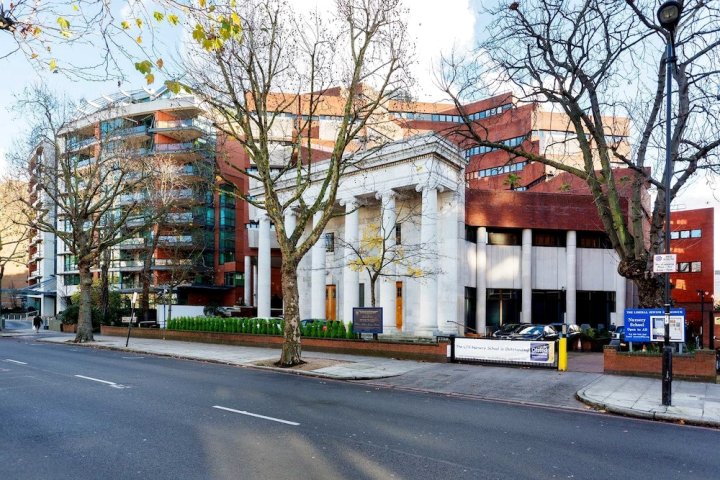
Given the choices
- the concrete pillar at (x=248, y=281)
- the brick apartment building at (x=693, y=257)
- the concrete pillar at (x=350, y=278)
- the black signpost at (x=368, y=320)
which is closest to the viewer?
the black signpost at (x=368, y=320)

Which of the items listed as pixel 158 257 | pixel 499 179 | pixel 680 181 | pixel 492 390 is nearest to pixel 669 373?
pixel 492 390

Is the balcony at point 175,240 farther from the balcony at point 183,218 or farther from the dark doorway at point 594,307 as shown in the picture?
the dark doorway at point 594,307

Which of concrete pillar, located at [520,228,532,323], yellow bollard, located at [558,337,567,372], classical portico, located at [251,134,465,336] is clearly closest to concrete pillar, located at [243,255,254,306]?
classical portico, located at [251,134,465,336]

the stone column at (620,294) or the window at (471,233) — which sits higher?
the window at (471,233)

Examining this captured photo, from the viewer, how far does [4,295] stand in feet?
368

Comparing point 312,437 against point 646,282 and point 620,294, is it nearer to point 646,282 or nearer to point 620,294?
point 646,282

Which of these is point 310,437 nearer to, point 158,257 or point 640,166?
point 640,166

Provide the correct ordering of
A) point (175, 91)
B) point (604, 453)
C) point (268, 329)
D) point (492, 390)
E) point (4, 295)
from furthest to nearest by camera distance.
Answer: point (4, 295) < point (268, 329) < point (492, 390) < point (604, 453) < point (175, 91)

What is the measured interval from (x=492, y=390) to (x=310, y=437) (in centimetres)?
767

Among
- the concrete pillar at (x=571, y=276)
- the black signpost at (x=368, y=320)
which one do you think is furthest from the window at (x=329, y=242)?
the concrete pillar at (x=571, y=276)

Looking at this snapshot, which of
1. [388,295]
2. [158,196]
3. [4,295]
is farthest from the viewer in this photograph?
[4,295]

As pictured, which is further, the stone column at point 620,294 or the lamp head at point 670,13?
the stone column at point 620,294

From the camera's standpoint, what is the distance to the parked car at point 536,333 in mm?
24641

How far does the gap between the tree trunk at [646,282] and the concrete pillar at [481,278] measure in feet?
59.7
